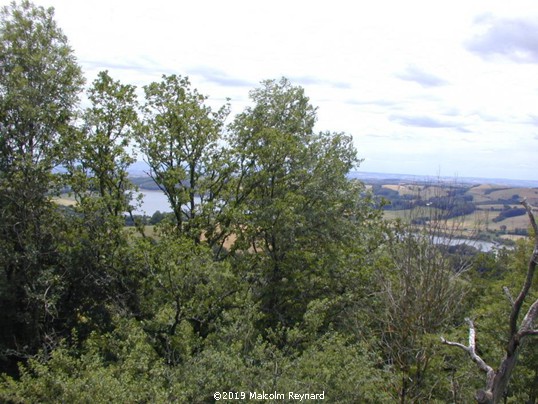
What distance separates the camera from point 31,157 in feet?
47.9

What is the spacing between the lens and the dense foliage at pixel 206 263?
10750mm

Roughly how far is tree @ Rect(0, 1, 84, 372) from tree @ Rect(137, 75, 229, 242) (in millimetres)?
2795

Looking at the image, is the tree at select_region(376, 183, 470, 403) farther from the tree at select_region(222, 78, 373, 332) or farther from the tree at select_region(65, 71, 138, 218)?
the tree at select_region(65, 71, 138, 218)

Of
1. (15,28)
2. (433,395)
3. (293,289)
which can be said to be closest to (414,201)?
(433,395)

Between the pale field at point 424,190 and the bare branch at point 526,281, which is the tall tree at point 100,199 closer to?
the pale field at point 424,190

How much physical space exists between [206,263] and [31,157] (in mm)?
6464

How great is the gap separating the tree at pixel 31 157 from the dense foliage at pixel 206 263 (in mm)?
60

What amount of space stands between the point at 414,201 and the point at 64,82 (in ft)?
38.6

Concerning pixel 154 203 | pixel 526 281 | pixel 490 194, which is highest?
A: pixel 490 194

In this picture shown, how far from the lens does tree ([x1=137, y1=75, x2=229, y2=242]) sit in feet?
55.1

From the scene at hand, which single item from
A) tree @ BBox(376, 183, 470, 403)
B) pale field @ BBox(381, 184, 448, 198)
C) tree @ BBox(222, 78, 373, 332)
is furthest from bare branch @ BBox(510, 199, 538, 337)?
tree @ BBox(222, 78, 373, 332)

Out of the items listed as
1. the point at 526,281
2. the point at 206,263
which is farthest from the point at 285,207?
the point at 526,281

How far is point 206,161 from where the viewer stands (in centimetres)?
1755

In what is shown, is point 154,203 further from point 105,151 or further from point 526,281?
point 526,281
